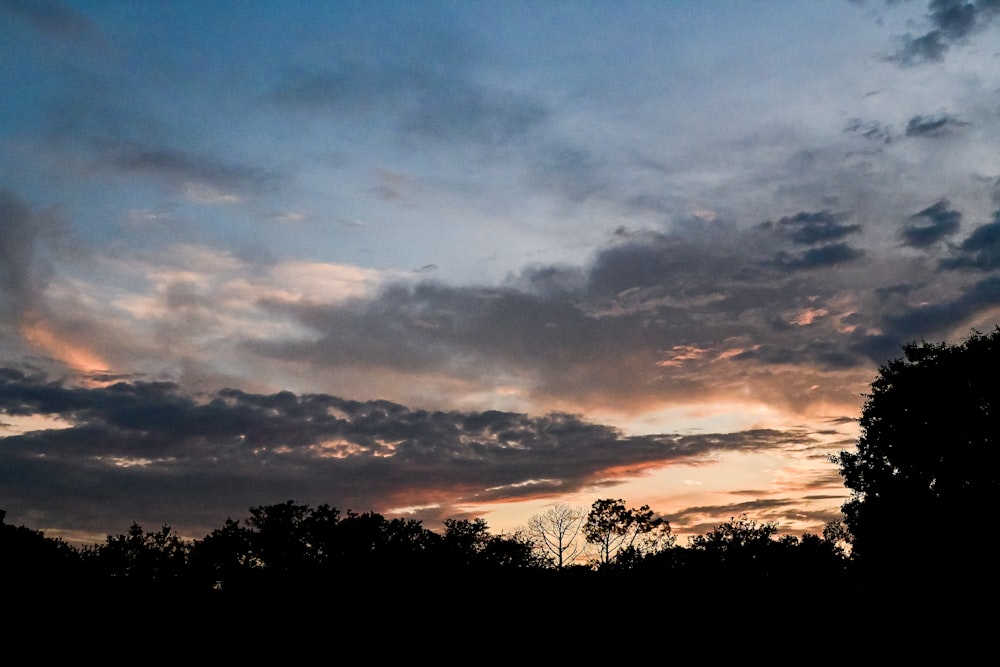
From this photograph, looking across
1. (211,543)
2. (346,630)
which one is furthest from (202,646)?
(211,543)

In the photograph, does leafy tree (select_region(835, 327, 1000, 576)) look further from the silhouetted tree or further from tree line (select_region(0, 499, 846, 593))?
the silhouetted tree

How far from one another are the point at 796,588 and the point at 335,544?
59.8 metres

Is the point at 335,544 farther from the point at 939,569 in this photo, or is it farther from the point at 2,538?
the point at 939,569

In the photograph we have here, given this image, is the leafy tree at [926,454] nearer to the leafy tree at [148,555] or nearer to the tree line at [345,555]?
the tree line at [345,555]

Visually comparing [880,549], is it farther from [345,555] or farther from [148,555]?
[148,555]

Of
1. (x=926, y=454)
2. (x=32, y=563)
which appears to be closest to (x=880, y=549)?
(x=926, y=454)

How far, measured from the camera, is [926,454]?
160 ft

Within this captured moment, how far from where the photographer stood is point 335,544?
88.6 metres

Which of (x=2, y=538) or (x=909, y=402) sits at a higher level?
(x=909, y=402)

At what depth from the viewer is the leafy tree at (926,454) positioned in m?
45.3

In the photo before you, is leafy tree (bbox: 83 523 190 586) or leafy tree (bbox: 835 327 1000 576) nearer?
leafy tree (bbox: 835 327 1000 576)

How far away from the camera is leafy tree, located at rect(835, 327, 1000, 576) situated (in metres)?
45.3

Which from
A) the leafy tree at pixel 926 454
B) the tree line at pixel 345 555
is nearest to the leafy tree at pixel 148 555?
the tree line at pixel 345 555

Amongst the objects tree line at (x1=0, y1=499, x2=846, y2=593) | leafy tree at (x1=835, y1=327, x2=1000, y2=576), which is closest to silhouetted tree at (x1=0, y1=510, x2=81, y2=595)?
tree line at (x1=0, y1=499, x2=846, y2=593)
